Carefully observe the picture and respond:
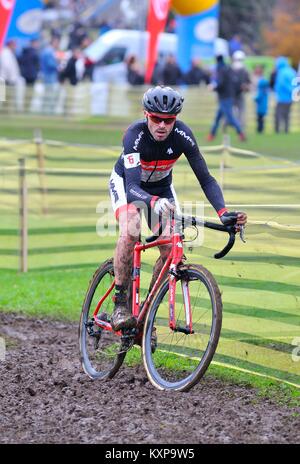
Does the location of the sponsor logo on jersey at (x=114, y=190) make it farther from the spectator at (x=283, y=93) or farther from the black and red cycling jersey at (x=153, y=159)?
the spectator at (x=283, y=93)

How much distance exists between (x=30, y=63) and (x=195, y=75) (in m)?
5.32

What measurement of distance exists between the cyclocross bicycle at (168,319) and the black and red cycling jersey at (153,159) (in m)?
0.33

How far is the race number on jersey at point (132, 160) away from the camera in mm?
7176

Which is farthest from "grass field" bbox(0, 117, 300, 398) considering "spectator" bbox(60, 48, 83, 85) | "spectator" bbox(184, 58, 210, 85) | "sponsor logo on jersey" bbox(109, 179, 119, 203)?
"spectator" bbox(184, 58, 210, 85)

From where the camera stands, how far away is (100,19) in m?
56.0

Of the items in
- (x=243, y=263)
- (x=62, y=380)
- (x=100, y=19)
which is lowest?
(x=62, y=380)

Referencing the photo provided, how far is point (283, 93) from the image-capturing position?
30.9m

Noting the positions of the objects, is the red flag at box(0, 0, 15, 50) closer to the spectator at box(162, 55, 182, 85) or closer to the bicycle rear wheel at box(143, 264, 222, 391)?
the spectator at box(162, 55, 182, 85)

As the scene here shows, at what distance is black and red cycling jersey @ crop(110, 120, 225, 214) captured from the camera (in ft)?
23.5

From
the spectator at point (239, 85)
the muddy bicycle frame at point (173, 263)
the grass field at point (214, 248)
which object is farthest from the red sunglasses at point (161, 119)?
the spectator at point (239, 85)
